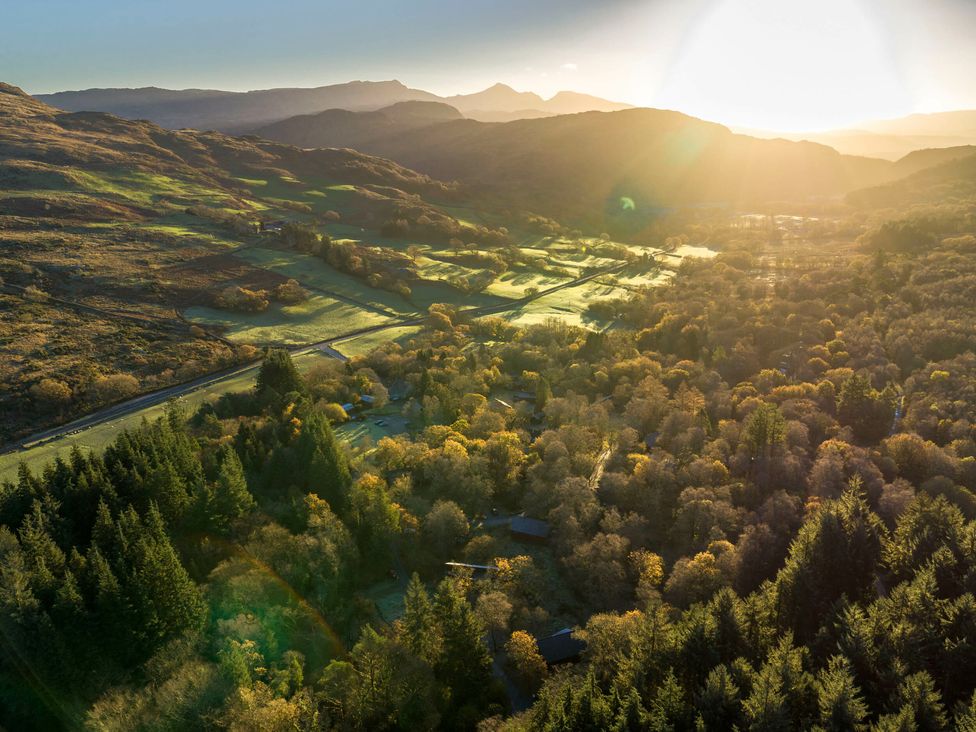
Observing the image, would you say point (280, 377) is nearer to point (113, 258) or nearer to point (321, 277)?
point (321, 277)

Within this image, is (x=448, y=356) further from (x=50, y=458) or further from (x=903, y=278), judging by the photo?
(x=903, y=278)

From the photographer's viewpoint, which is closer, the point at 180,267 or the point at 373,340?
the point at 373,340

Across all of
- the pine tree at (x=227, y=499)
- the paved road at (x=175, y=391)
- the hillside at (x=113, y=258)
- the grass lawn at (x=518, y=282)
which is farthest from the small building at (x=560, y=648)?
the grass lawn at (x=518, y=282)

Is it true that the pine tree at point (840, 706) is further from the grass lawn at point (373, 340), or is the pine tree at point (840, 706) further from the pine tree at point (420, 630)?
the grass lawn at point (373, 340)

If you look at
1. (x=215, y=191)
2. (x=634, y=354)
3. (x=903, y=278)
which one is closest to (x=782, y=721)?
(x=634, y=354)

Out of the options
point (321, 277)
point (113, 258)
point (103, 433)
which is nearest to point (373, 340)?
point (321, 277)
